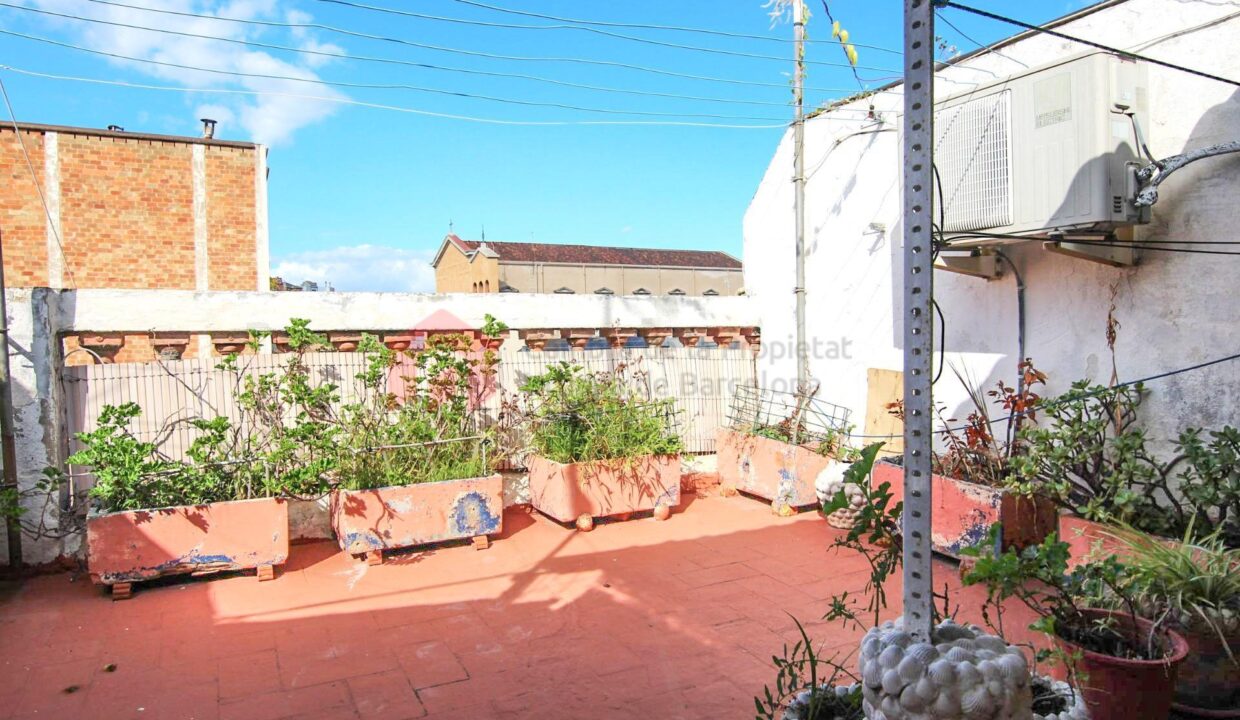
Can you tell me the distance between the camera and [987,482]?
5293mm

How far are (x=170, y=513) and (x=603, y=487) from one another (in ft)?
10.6

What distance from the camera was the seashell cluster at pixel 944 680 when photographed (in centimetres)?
194

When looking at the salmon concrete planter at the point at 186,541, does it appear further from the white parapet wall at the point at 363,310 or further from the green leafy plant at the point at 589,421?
the green leafy plant at the point at 589,421

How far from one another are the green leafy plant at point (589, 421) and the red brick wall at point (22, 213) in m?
12.0

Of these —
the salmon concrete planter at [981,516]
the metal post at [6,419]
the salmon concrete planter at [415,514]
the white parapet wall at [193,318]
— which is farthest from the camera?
the salmon concrete planter at [415,514]

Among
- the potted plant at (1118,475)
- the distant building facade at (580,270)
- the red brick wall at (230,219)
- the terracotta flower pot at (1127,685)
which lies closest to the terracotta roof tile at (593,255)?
the distant building facade at (580,270)

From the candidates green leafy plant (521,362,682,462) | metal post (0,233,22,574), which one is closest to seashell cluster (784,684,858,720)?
green leafy plant (521,362,682,462)

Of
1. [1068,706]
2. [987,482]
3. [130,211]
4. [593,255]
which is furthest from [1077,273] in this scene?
[593,255]

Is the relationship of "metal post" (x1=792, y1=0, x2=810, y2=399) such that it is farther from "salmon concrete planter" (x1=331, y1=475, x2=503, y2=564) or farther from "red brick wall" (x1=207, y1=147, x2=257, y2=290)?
"red brick wall" (x1=207, y1=147, x2=257, y2=290)

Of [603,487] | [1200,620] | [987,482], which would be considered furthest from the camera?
[603,487]

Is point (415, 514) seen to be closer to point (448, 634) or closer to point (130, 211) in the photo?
point (448, 634)

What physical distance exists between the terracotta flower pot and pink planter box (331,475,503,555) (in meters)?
4.25

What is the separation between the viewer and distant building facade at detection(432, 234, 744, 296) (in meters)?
29.5

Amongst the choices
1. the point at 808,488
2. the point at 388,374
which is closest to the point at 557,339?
the point at 388,374
